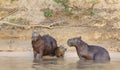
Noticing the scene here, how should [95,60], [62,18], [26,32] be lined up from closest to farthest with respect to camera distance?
[95,60], [26,32], [62,18]

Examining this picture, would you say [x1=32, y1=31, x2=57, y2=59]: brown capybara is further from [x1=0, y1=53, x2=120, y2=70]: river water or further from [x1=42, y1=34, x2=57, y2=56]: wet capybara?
[x1=0, y1=53, x2=120, y2=70]: river water

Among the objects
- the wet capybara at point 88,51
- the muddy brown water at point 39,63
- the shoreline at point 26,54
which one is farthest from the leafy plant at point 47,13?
the wet capybara at point 88,51

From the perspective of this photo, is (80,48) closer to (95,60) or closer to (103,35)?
(95,60)

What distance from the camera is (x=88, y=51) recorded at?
49.6 ft

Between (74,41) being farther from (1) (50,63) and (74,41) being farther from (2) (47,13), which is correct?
(2) (47,13)

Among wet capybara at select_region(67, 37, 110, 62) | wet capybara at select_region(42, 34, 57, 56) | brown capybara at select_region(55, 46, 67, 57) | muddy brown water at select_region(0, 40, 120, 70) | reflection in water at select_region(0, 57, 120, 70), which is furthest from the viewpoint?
wet capybara at select_region(42, 34, 57, 56)

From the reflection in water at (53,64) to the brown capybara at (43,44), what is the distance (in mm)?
433

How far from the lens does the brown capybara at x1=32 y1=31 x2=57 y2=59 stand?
49.3ft

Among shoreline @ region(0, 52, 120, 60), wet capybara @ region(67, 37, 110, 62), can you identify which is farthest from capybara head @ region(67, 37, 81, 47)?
shoreline @ region(0, 52, 120, 60)

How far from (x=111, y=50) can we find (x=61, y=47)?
5.24ft

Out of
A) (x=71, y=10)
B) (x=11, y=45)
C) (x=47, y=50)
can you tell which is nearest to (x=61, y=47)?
(x=47, y=50)

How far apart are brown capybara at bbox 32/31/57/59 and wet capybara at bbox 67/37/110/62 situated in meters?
0.67

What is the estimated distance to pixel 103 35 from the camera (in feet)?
54.5

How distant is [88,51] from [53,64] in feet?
6.55
